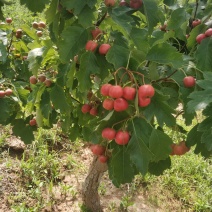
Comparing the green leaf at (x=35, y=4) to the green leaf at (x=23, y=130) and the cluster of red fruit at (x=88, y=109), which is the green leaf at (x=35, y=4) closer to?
the cluster of red fruit at (x=88, y=109)

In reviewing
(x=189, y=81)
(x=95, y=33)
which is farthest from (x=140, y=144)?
(x=95, y=33)

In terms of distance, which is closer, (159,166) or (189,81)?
(189,81)

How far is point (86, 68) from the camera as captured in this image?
1.04m

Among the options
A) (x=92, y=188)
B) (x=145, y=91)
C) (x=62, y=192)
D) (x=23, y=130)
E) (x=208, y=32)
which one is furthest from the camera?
(x=62, y=192)

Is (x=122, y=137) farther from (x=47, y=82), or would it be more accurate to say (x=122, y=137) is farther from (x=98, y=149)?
(x=47, y=82)

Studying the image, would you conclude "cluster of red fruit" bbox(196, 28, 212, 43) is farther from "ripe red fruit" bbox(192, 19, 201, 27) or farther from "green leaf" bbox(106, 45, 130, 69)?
"green leaf" bbox(106, 45, 130, 69)

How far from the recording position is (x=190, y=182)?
306 centimetres

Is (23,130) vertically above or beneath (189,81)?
beneath

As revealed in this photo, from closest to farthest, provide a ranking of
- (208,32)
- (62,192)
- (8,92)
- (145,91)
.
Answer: (145,91), (208,32), (8,92), (62,192)

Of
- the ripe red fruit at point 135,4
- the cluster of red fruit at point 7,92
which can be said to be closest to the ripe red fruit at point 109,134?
the ripe red fruit at point 135,4

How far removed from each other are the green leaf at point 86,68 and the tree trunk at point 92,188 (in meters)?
1.16

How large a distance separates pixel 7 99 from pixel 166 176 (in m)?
1.83

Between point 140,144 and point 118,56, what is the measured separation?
0.96 feet

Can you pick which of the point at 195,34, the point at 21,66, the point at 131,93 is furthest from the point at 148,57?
the point at 21,66
